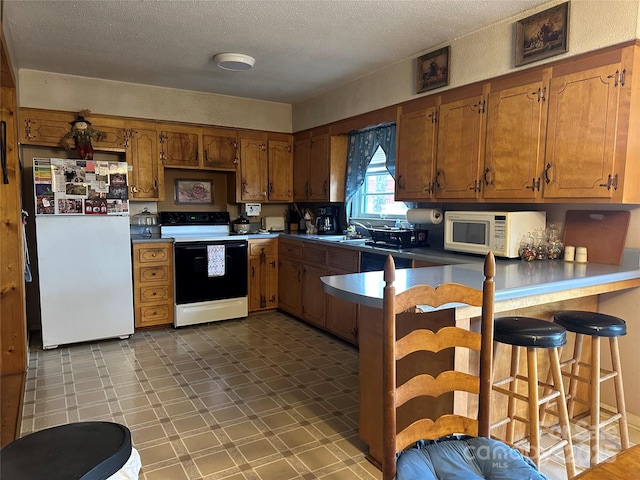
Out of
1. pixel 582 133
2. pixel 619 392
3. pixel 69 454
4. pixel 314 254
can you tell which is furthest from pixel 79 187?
pixel 619 392

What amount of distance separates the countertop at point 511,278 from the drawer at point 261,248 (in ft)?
8.95

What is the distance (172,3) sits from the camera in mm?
2510

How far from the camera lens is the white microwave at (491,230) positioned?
2.60 meters

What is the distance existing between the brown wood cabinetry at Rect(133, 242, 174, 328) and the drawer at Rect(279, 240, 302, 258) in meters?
1.19

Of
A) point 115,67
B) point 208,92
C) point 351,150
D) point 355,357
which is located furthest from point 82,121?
point 355,357

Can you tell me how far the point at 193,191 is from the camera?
4.87m

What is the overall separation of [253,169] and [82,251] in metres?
2.01

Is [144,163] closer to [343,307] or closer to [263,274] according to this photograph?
[263,274]

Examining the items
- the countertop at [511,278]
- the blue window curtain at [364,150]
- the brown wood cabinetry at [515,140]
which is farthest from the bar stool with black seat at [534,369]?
the blue window curtain at [364,150]

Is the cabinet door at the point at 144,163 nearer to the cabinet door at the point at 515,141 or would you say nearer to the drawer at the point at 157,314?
the drawer at the point at 157,314

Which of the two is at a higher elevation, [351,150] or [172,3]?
[172,3]

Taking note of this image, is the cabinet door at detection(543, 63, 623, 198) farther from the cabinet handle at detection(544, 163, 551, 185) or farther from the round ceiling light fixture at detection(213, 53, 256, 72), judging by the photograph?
the round ceiling light fixture at detection(213, 53, 256, 72)

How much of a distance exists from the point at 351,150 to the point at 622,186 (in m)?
2.63

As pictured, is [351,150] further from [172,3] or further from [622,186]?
[622,186]
